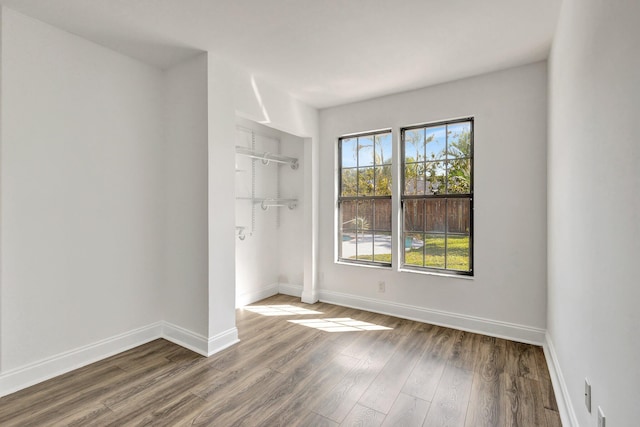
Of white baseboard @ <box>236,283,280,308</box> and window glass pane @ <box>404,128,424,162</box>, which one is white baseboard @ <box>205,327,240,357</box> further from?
window glass pane @ <box>404,128,424,162</box>

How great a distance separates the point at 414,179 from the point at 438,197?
0.36 m

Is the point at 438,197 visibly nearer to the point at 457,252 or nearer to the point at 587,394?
the point at 457,252

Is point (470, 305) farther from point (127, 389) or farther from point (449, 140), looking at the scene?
point (127, 389)

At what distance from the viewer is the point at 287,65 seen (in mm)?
2977

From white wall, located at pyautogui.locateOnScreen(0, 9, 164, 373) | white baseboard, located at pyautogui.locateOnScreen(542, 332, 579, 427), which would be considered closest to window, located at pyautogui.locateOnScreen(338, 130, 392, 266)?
white baseboard, located at pyautogui.locateOnScreen(542, 332, 579, 427)

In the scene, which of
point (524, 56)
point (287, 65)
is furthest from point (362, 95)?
point (524, 56)

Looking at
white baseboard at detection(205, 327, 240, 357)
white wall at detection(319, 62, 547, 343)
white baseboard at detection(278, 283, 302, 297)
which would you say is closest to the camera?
white baseboard at detection(205, 327, 240, 357)

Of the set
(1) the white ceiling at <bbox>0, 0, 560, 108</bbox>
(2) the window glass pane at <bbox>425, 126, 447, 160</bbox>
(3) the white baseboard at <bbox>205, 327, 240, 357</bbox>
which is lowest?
(3) the white baseboard at <bbox>205, 327, 240, 357</bbox>

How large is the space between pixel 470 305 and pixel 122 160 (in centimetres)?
367

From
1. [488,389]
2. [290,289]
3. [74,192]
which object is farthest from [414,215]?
[74,192]

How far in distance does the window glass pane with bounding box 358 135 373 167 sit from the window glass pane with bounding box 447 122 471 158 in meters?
0.95

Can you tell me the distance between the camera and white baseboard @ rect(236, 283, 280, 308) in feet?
13.4

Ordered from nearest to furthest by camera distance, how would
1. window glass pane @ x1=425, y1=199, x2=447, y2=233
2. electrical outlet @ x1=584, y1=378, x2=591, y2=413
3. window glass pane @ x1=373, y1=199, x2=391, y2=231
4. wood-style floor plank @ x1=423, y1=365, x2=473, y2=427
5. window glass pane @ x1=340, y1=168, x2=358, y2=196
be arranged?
electrical outlet @ x1=584, y1=378, x2=591, y2=413
wood-style floor plank @ x1=423, y1=365, x2=473, y2=427
window glass pane @ x1=425, y1=199, x2=447, y2=233
window glass pane @ x1=373, y1=199, x2=391, y2=231
window glass pane @ x1=340, y1=168, x2=358, y2=196

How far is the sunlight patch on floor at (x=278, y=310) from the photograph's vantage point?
12.5 feet
